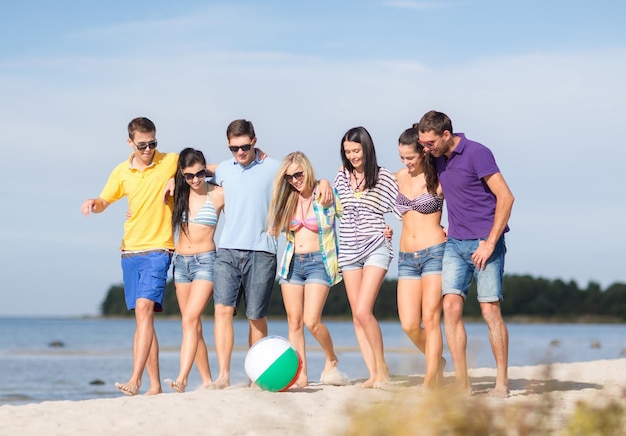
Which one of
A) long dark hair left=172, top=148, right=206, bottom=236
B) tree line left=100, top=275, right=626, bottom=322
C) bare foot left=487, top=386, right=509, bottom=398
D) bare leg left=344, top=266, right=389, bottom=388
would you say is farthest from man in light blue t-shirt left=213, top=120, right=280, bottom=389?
tree line left=100, top=275, right=626, bottom=322

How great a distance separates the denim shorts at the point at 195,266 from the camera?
9.43 m

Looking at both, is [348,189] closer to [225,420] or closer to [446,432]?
[225,420]

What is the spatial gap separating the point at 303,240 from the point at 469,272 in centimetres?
174

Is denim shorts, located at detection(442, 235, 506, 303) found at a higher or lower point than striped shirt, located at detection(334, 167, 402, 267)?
lower

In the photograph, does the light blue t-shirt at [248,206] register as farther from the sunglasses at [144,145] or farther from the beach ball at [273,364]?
the beach ball at [273,364]

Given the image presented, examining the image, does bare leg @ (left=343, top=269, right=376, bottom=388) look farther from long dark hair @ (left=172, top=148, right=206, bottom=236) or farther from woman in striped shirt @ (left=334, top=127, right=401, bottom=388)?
long dark hair @ (left=172, top=148, right=206, bottom=236)

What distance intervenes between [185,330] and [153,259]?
2.55 ft

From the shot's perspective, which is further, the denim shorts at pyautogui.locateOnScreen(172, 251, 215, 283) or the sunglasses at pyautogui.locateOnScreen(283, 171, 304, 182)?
the denim shorts at pyautogui.locateOnScreen(172, 251, 215, 283)

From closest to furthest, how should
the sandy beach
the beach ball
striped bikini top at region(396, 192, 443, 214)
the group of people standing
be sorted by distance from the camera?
the sandy beach
the beach ball
striped bikini top at region(396, 192, 443, 214)
the group of people standing

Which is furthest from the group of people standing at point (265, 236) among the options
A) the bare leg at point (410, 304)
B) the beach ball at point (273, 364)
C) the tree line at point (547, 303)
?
the tree line at point (547, 303)

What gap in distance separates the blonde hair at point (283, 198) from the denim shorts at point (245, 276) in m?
0.31

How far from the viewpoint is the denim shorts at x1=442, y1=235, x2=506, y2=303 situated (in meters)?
8.40

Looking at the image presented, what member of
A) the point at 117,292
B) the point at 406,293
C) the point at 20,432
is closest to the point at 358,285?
the point at 406,293

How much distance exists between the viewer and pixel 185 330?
945 cm
